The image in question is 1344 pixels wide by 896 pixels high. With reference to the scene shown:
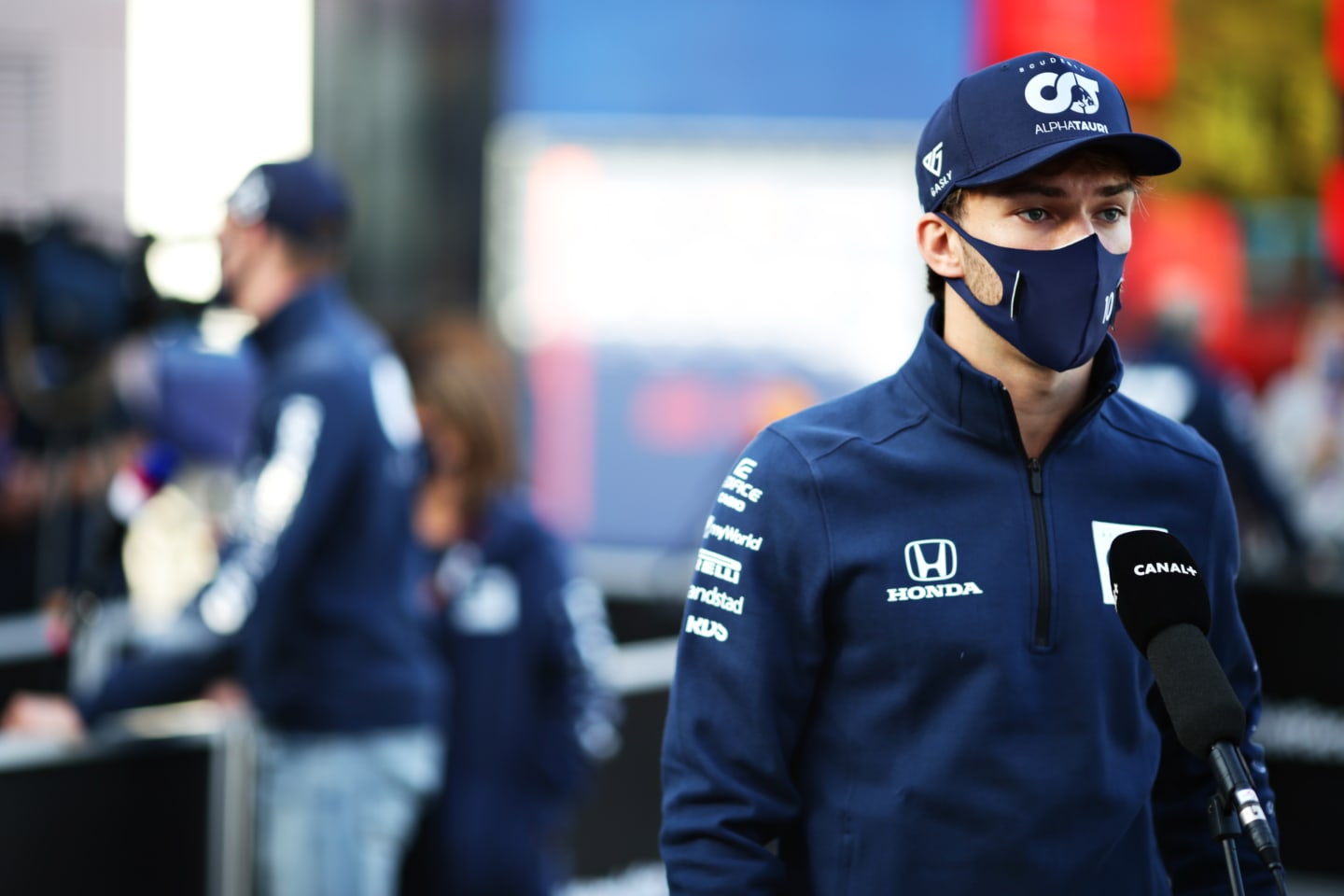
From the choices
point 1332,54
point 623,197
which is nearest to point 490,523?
point 623,197

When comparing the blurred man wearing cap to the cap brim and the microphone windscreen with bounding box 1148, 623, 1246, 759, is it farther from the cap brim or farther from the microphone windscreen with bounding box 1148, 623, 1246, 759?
the microphone windscreen with bounding box 1148, 623, 1246, 759

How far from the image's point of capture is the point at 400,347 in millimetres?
5246

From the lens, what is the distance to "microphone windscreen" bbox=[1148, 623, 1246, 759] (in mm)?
1765

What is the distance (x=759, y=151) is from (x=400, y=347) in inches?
204

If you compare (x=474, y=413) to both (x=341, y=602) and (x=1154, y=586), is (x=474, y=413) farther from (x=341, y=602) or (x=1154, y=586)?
(x=1154, y=586)

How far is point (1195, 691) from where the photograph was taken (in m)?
1.80

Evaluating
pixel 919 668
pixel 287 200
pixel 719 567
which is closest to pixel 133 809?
pixel 287 200

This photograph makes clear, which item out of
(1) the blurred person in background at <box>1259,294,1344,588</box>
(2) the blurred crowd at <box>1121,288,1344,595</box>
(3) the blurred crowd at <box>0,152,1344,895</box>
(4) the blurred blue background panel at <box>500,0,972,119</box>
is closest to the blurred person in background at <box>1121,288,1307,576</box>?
(2) the blurred crowd at <box>1121,288,1344,595</box>

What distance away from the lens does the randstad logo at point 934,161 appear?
2055 millimetres

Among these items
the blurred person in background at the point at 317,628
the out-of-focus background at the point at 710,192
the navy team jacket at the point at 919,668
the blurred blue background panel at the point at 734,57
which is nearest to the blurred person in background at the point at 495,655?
the blurred person in background at the point at 317,628

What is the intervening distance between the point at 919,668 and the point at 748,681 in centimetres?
20

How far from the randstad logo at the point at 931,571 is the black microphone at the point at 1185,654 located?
0.18 metres

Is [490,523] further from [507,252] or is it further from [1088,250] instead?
[507,252]

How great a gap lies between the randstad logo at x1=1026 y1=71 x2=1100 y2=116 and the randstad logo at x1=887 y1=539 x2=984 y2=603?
524 millimetres
